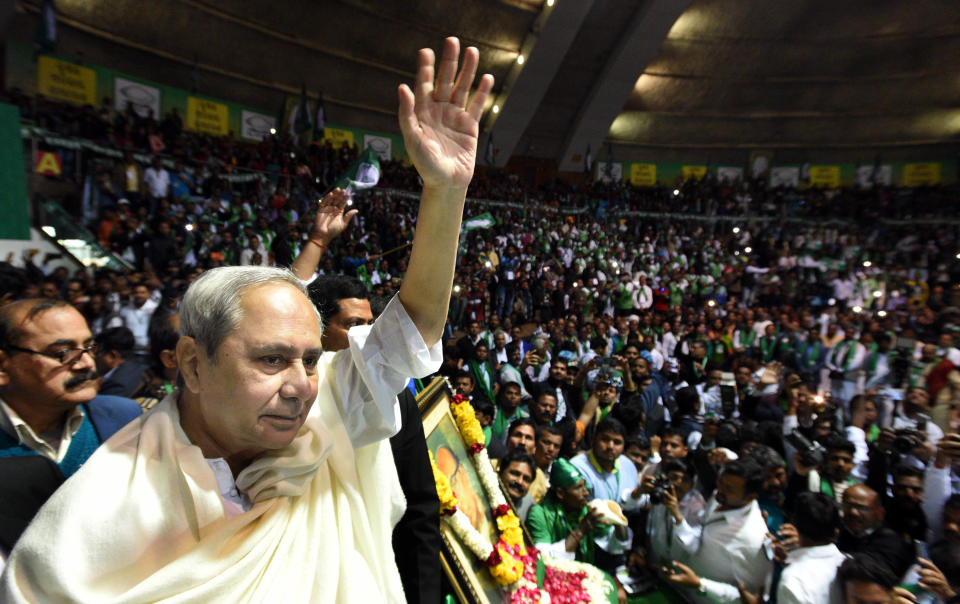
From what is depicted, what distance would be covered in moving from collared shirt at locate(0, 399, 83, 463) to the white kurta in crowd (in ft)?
2.38

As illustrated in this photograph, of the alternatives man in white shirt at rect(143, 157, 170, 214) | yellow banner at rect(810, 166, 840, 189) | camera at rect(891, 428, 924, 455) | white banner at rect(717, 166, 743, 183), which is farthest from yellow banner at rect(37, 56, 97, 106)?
yellow banner at rect(810, 166, 840, 189)

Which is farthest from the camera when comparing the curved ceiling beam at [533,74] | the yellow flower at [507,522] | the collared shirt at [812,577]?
the curved ceiling beam at [533,74]

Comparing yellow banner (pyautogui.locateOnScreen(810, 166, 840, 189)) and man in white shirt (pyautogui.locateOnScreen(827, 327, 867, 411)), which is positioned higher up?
yellow banner (pyautogui.locateOnScreen(810, 166, 840, 189))

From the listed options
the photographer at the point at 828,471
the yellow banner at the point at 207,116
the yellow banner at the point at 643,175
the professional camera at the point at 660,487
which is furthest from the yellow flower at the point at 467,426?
the yellow banner at the point at 643,175

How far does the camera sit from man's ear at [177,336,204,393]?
42.6 inches

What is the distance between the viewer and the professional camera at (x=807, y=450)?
3.48 metres

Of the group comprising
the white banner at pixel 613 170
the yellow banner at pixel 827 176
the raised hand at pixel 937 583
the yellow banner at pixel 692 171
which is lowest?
the raised hand at pixel 937 583

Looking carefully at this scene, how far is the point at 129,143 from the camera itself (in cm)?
1109

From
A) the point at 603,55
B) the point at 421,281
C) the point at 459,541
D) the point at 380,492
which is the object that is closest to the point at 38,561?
the point at 380,492

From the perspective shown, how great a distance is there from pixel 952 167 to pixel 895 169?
74.3 inches

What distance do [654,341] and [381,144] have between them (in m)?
13.3

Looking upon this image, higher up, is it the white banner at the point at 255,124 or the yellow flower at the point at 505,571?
the white banner at the point at 255,124

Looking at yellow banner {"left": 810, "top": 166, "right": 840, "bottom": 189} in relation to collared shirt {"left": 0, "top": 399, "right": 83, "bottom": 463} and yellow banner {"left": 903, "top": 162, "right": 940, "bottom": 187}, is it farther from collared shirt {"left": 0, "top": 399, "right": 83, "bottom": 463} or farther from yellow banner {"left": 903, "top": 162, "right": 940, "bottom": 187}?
collared shirt {"left": 0, "top": 399, "right": 83, "bottom": 463}

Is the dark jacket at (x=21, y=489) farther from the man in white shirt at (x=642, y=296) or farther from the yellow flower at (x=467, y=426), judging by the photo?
the man in white shirt at (x=642, y=296)
